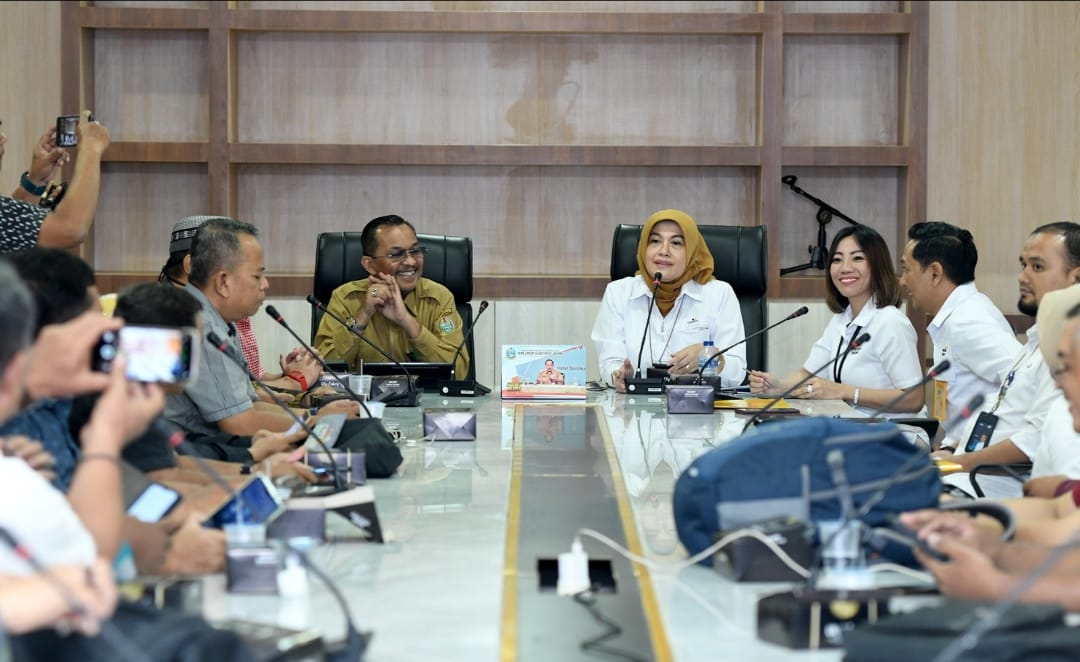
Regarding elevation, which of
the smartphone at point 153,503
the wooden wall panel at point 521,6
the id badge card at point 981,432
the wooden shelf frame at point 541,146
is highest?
the wooden wall panel at point 521,6

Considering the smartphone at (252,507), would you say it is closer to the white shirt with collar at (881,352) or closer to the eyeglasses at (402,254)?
the eyeglasses at (402,254)

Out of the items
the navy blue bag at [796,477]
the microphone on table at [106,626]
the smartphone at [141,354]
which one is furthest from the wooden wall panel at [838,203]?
the microphone on table at [106,626]

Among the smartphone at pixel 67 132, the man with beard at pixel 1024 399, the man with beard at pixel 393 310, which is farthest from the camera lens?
the man with beard at pixel 393 310

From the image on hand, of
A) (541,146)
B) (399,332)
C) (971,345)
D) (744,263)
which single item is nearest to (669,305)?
(744,263)

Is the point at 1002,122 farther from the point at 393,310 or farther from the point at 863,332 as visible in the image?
the point at 393,310

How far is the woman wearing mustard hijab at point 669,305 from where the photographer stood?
4703 millimetres

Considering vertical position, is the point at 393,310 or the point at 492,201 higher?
the point at 492,201

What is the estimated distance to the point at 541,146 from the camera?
5.67m

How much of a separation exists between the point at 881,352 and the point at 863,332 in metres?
0.10

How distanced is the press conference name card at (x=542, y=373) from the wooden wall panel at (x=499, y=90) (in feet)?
6.68

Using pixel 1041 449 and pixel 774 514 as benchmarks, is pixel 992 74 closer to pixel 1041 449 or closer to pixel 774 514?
pixel 1041 449

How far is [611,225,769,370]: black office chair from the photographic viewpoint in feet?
16.1

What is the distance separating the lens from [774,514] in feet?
6.24

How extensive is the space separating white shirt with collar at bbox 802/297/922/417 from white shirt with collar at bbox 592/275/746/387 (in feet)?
1.29
